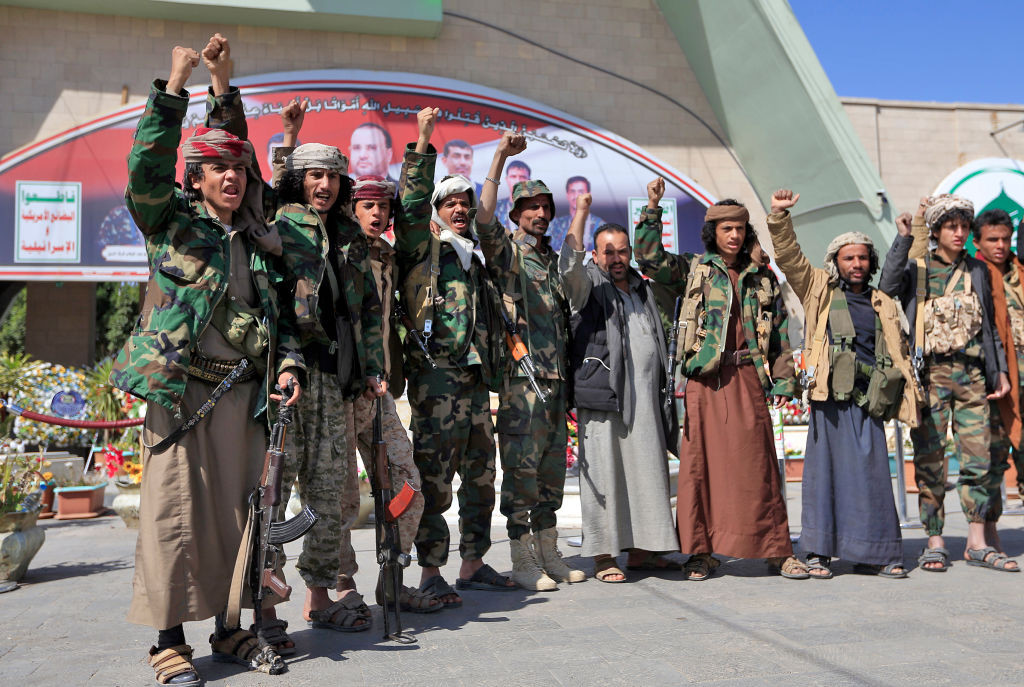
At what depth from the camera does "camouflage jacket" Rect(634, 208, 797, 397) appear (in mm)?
4418

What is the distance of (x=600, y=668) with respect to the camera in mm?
2766

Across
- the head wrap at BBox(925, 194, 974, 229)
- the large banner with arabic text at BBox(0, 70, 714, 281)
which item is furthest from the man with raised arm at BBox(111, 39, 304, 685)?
the large banner with arabic text at BBox(0, 70, 714, 281)

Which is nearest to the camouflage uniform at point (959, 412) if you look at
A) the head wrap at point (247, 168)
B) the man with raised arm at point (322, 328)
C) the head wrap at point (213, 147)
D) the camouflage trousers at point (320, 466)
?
the man with raised arm at point (322, 328)

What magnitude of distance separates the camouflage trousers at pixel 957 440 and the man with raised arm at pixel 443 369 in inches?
93.2

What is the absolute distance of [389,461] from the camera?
11.6 ft

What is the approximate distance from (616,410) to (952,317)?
6.28 feet

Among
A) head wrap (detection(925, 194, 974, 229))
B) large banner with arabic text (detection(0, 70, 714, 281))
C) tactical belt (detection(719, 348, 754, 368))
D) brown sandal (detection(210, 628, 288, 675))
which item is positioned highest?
large banner with arabic text (detection(0, 70, 714, 281))

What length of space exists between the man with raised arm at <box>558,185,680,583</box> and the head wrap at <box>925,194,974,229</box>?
1674mm

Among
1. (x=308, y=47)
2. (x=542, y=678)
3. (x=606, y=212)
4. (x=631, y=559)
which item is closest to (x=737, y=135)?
(x=606, y=212)

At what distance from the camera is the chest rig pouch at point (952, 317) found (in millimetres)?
4594

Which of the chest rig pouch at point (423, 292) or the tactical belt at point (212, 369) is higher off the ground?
the chest rig pouch at point (423, 292)

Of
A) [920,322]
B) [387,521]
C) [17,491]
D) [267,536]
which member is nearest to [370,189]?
[387,521]

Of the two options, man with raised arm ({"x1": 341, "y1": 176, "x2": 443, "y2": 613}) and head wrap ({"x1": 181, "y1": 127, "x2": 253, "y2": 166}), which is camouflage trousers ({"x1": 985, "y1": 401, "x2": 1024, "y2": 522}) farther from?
head wrap ({"x1": 181, "y1": 127, "x2": 253, "y2": 166})

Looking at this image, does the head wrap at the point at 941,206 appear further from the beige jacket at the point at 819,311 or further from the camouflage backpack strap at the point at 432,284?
the camouflage backpack strap at the point at 432,284
